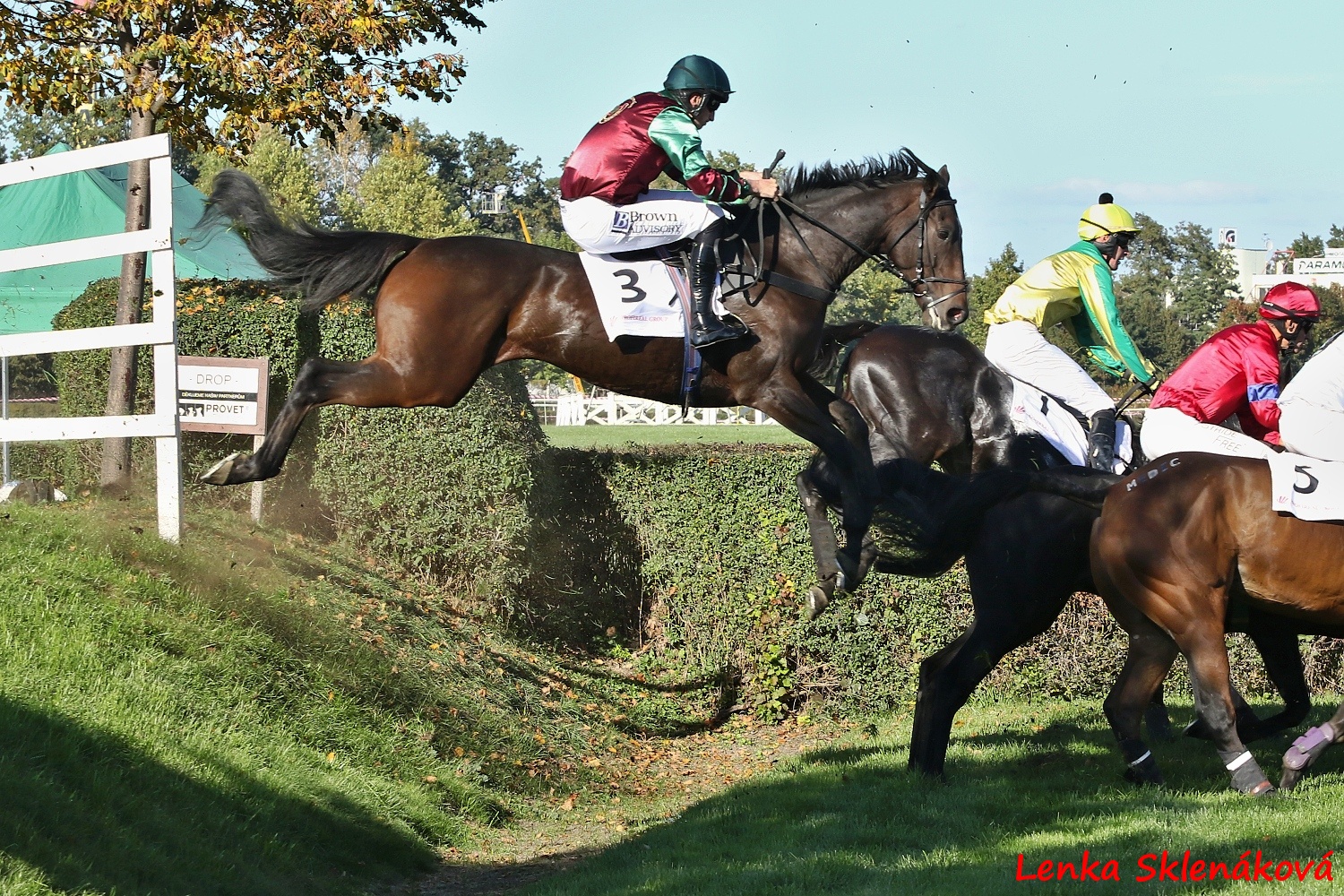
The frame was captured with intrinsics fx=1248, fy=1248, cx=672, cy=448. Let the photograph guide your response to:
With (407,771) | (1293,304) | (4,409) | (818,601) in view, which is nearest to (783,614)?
(818,601)

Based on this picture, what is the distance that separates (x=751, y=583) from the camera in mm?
Answer: 9594

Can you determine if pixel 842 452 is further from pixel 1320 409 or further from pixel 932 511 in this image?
pixel 1320 409

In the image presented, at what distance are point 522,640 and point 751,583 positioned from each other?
6.18 feet

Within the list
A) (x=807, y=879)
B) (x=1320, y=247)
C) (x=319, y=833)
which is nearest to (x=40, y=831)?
(x=319, y=833)

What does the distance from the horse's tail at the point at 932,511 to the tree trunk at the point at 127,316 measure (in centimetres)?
538

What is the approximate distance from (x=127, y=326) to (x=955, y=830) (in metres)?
5.10

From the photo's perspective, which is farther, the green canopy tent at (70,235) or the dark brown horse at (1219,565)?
the green canopy tent at (70,235)

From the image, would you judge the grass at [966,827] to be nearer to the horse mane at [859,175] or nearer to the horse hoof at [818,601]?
the horse hoof at [818,601]

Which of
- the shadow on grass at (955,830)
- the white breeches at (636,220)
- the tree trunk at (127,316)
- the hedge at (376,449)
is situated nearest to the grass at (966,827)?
the shadow on grass at (955,830)

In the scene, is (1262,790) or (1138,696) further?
(1138,696)

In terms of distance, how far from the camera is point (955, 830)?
5.41 metres

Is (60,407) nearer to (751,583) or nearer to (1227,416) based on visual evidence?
(751,583)

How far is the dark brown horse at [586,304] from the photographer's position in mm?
6301

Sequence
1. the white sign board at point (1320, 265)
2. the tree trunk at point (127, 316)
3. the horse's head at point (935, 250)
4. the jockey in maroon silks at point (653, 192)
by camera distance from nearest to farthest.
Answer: the jockey in maroon silks at point (653, 192) → the horse's head at point (935, 250) → the tree trunk at point (127, 316) → the white sign board at point (1320, 265)
